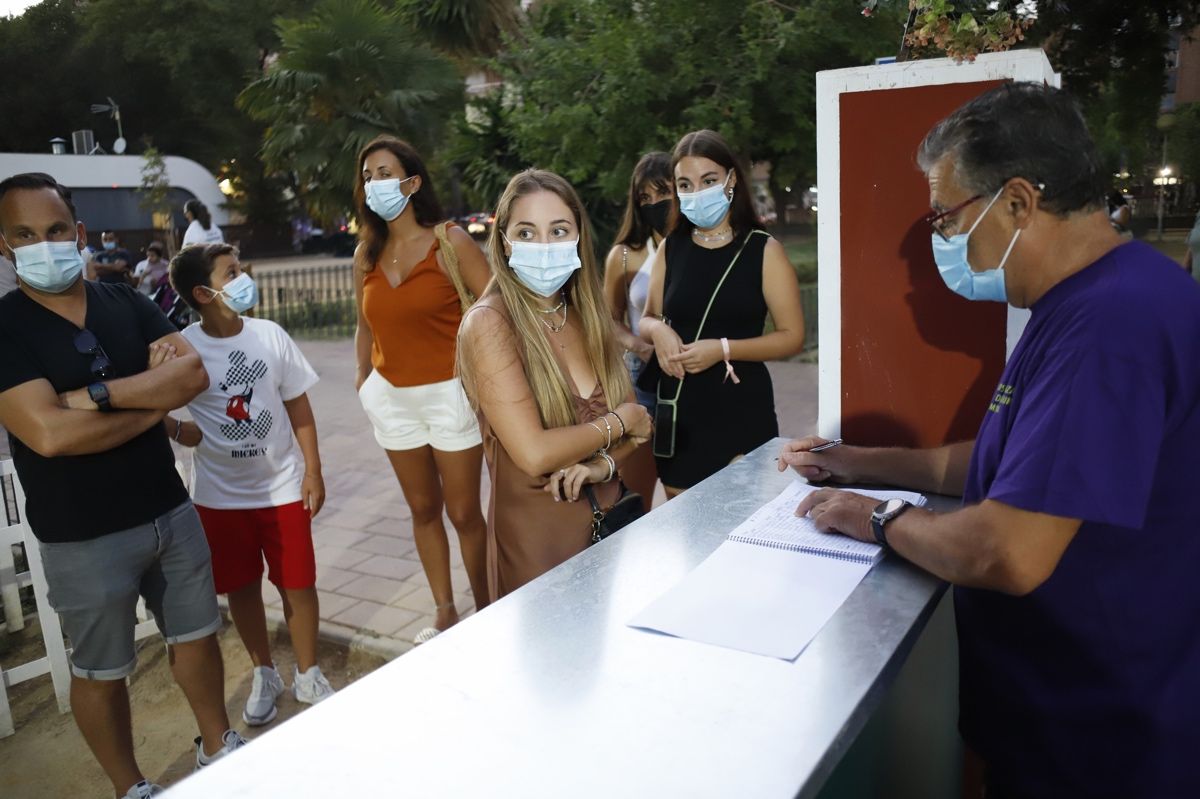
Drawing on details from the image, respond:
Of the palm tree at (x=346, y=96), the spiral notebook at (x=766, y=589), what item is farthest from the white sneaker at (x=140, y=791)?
the palm tree at (x=346, y=96)

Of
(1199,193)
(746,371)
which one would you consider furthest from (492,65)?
(746,371)

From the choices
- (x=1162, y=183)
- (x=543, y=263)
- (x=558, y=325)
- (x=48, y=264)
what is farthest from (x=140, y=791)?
(x=1162, y=183)

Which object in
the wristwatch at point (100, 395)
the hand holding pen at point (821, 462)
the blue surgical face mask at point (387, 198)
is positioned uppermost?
the blue surgical face mask at point (387, 198)

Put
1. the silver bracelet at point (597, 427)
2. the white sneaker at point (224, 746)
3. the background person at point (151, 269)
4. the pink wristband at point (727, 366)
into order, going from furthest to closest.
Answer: the background person at point (151, 269) < the pink wristband at point (727, 366) < the white sneaker at point (224, 746) < the silver bracelet at point (597, 427)

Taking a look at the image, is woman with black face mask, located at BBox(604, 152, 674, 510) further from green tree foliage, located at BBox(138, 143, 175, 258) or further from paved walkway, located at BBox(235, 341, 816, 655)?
green tree foliage, located at BBox(138, 143, 175, 258)

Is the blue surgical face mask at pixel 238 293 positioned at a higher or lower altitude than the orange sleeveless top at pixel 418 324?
higher

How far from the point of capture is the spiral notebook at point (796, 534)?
5.82 ft

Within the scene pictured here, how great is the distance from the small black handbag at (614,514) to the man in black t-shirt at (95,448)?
1.38 meters

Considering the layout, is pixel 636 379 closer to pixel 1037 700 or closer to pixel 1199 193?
pixel 1037 700

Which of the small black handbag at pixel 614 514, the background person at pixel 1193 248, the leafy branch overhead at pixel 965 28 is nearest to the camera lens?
the leafy branch overhead at pixel 965 28

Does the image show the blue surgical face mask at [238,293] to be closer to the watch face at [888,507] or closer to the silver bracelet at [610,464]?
the silver bracelet at [610,464]

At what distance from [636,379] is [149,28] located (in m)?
3.36

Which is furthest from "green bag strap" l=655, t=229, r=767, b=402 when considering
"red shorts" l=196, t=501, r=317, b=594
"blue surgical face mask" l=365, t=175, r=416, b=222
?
"red shorts" l=196, t=501, r=317, b=594

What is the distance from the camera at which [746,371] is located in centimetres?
346
